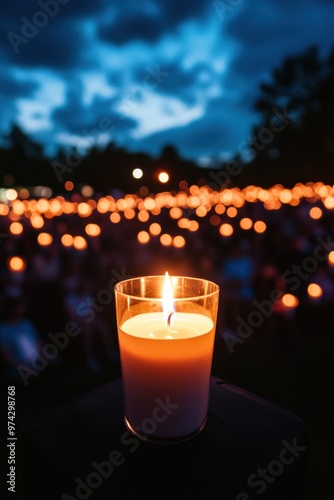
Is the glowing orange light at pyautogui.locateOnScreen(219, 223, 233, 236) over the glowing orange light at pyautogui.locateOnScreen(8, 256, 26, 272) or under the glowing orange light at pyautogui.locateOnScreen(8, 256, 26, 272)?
over

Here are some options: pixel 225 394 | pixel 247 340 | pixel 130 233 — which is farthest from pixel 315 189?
pixel 225 394

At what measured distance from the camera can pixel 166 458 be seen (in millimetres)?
846

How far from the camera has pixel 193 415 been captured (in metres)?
0.87

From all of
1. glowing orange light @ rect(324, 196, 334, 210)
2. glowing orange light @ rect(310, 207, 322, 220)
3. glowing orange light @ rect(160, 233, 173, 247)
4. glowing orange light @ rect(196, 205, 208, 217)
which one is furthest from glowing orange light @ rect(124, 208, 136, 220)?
glowing orange light @ rect(324, 196, 334, 210)

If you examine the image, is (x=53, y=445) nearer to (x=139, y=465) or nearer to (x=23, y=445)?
(x=23, y=445)

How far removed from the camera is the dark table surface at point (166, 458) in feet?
2.53

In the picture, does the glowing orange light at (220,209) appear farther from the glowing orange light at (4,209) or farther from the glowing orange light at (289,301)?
the glowing orange light at (289,301)

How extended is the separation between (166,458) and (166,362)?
0.23 m

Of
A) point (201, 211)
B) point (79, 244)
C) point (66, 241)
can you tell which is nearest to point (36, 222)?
point (66, 241)

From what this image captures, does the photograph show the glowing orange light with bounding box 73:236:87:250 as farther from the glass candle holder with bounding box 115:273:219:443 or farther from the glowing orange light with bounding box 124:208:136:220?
the glass candle holder with bounding box 115:273:219:443

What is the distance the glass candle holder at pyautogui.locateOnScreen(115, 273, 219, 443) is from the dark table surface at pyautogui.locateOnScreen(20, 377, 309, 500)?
45mm

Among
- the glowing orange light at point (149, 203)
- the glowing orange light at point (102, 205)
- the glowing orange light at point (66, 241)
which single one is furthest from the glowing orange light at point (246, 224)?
the glowing orange light at point (102, 205)

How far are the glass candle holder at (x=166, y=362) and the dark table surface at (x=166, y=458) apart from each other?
45mm

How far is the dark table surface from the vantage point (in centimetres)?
77
